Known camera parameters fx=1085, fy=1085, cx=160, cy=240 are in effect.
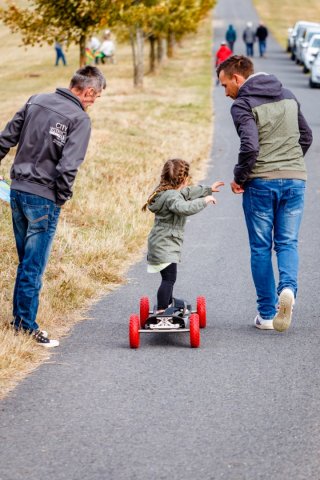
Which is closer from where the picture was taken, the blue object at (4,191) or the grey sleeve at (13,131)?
the grey sleeve at (13,131)

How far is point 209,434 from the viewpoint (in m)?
5.43

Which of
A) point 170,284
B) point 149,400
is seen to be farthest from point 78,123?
point 149,400

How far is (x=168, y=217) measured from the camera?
7621 mm

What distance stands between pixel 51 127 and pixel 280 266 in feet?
6.38

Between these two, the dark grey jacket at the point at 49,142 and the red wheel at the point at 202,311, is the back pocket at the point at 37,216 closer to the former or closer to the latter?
the dark grey jacket at the point at 49,142

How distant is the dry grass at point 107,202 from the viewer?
8.18 m

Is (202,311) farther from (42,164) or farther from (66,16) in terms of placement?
(66,16)

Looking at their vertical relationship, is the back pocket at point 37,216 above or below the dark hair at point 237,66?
below

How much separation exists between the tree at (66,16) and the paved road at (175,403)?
16800mm

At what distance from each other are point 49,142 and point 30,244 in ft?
2.34

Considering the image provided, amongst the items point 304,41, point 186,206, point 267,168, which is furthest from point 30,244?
point 304,41

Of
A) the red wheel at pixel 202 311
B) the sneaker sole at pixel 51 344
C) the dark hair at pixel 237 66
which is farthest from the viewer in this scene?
the red wheel at pixel 202 311

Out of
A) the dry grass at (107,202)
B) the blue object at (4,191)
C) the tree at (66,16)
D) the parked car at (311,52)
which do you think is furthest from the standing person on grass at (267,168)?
the parked car at (311,52)

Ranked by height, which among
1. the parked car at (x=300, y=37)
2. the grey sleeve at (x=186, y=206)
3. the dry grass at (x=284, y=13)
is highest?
the grey sleeve at (x=186, y=206)
